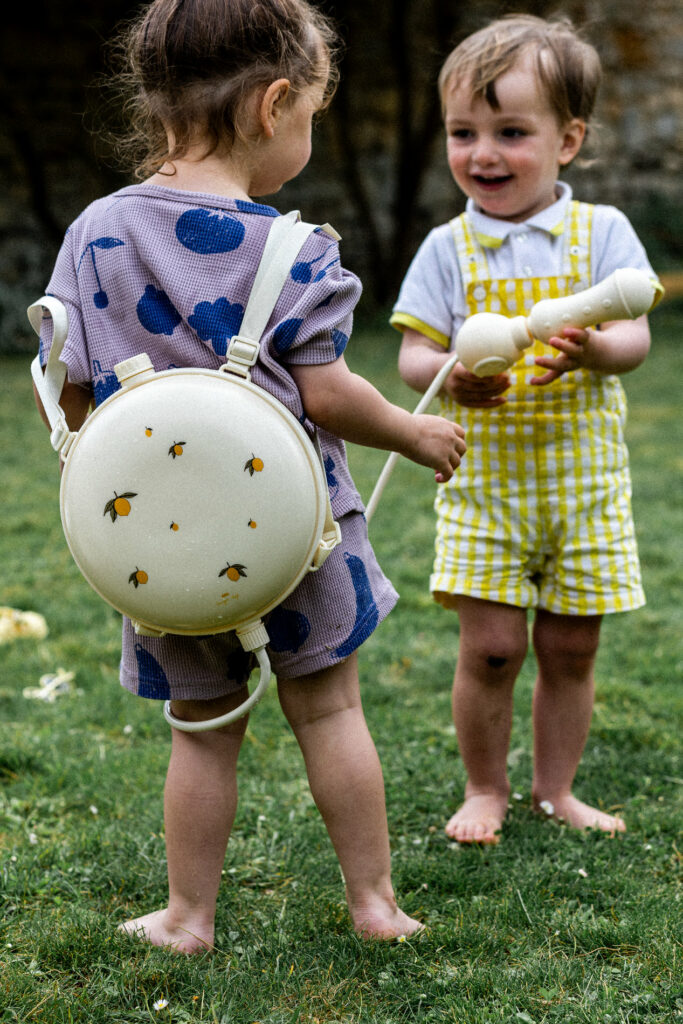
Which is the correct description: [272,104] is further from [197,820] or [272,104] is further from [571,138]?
[197,820]

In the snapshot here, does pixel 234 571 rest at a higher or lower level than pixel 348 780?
higher

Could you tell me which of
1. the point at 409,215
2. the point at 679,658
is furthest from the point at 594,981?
the point at 409,215

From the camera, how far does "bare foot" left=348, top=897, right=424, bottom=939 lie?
1.90 meters

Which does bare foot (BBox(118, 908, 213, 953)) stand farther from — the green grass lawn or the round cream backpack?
the round cream backpack

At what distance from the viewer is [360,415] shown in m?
1.71

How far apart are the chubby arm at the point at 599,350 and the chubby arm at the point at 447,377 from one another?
97 millimetres

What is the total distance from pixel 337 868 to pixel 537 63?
5.33 feet

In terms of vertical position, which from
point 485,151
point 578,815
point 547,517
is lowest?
point 578,815

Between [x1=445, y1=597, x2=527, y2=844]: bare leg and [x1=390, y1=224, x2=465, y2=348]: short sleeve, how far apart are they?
0.57 m

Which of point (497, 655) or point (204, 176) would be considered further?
point (497, 655)

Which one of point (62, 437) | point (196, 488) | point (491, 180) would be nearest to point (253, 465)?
point (196, 488)

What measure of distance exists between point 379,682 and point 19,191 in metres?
9.41

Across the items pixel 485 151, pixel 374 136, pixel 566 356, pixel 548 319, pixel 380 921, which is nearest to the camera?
pixel 380 921

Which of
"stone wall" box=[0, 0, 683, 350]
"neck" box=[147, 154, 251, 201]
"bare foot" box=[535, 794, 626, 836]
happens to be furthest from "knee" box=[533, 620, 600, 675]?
"stone wall" box=[0, 0, 683, 350]
